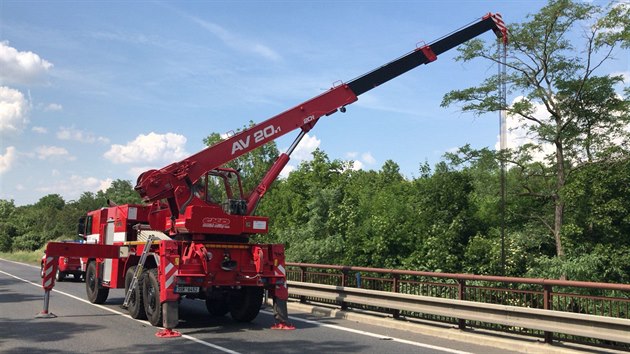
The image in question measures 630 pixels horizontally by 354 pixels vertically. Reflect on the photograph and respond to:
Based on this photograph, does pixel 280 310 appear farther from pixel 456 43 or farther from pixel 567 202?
pixel 567 202

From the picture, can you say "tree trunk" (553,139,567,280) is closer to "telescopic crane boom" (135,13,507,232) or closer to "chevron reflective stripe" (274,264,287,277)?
"telescopic crane boom" (135,13,507,232)

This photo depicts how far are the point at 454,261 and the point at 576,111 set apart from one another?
730 centimetres

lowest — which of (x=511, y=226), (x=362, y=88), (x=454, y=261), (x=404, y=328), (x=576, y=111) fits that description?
(x=404, y=328)

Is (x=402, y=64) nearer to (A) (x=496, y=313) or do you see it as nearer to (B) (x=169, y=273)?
(A) (x=496, y=313)

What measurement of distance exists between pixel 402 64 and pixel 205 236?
6769 mm

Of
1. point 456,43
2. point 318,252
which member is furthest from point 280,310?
point 318,252

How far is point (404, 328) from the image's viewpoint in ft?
34.6

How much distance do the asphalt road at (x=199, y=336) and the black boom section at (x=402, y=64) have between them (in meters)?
5.81

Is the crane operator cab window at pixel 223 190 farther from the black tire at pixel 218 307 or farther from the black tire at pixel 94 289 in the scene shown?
the black tire at pixel 94 289

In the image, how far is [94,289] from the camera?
48.0 feet

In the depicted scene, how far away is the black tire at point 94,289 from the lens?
47.3 feet

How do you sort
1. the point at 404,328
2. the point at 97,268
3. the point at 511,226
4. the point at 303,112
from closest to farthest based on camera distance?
the point at 404,328, the point at 303,112, the point at 97,268, the point at 511,226

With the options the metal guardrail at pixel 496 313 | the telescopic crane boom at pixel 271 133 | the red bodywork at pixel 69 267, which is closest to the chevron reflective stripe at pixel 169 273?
the telescopic crane boom at pixel 271 133

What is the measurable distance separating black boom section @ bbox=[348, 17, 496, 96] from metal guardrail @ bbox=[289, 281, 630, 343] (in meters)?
5.03
